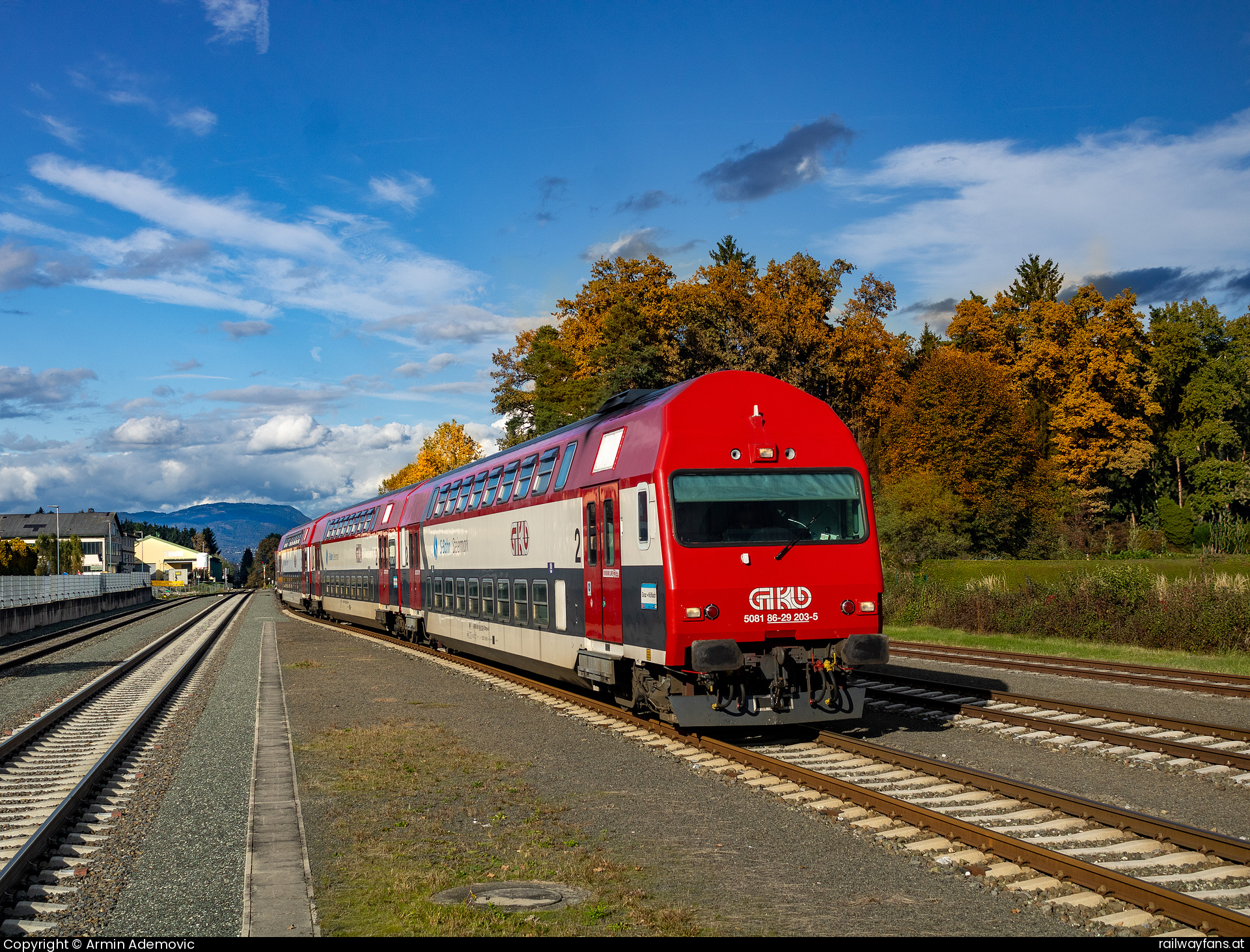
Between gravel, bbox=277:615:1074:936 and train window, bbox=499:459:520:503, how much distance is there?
4601mm

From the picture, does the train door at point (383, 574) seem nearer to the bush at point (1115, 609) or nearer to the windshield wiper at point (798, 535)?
the bush at point (1115, 609)

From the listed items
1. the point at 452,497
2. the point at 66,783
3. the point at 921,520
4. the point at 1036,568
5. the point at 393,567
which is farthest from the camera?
the point at 921,520

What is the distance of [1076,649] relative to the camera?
22.3 m

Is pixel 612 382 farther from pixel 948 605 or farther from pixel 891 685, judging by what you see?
pixel 891 685

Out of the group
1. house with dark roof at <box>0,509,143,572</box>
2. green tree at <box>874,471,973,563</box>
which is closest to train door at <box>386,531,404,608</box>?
green tree at <box>874,471,973,563</box>

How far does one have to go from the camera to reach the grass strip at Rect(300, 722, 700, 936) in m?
6.19

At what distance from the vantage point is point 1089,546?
5178cm

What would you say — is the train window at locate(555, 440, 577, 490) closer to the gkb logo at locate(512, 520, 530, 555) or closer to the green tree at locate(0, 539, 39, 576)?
the gkb logo at locate(512, 520, 530, 555)

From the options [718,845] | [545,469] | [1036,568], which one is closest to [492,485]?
[545,469]

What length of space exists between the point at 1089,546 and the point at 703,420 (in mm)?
45789

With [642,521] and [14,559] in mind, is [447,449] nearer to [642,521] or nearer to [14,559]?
[14,559]

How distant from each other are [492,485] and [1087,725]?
11312mm

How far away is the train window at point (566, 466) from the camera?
1528 centimetres

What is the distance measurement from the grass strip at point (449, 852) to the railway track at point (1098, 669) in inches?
412
